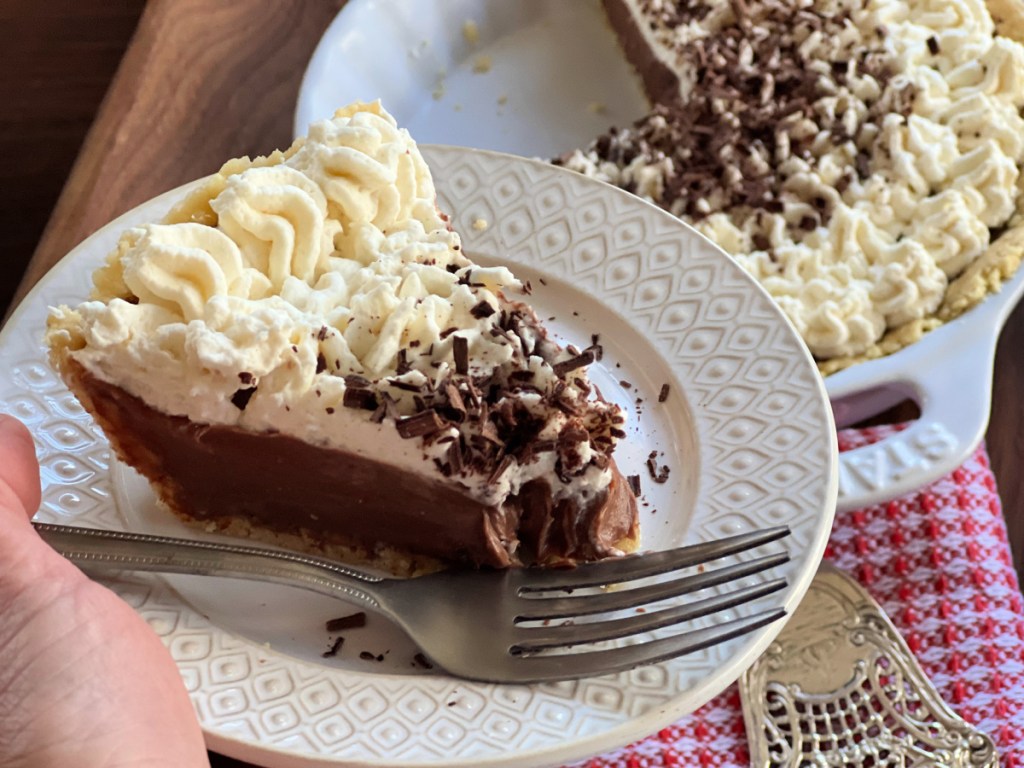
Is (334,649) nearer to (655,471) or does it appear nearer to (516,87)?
(655,471)

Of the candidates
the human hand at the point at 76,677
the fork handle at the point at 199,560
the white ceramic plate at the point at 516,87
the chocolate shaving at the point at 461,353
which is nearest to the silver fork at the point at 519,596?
the fork handle at the point at 199,560

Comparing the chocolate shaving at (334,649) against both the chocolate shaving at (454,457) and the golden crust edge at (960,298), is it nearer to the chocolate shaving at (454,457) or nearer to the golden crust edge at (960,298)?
the chocolate shaving at (454,457)

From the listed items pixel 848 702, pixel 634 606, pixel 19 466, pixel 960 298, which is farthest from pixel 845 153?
pixel 19 466

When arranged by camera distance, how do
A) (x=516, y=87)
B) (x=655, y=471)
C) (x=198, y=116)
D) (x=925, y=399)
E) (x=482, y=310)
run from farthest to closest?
1. (x=516, y=87)
2. (x=198, y=116)
3. (x=925, y=399)
4. (x=655, y=471)
5. (x=482, y=310)

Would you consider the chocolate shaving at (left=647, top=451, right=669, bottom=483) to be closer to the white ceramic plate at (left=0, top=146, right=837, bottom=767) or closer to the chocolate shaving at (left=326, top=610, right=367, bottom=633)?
the white ceramic plate at (left=0, top=146, right=837, bottom=767)

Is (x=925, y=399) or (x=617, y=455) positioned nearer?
(x=617, y=455)

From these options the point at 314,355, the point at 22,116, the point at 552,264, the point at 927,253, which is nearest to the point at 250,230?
the point at 314,355

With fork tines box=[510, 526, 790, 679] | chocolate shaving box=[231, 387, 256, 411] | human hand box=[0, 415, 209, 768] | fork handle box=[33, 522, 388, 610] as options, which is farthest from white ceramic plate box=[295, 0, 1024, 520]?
human hand box=[0, 415, 209, 768]
